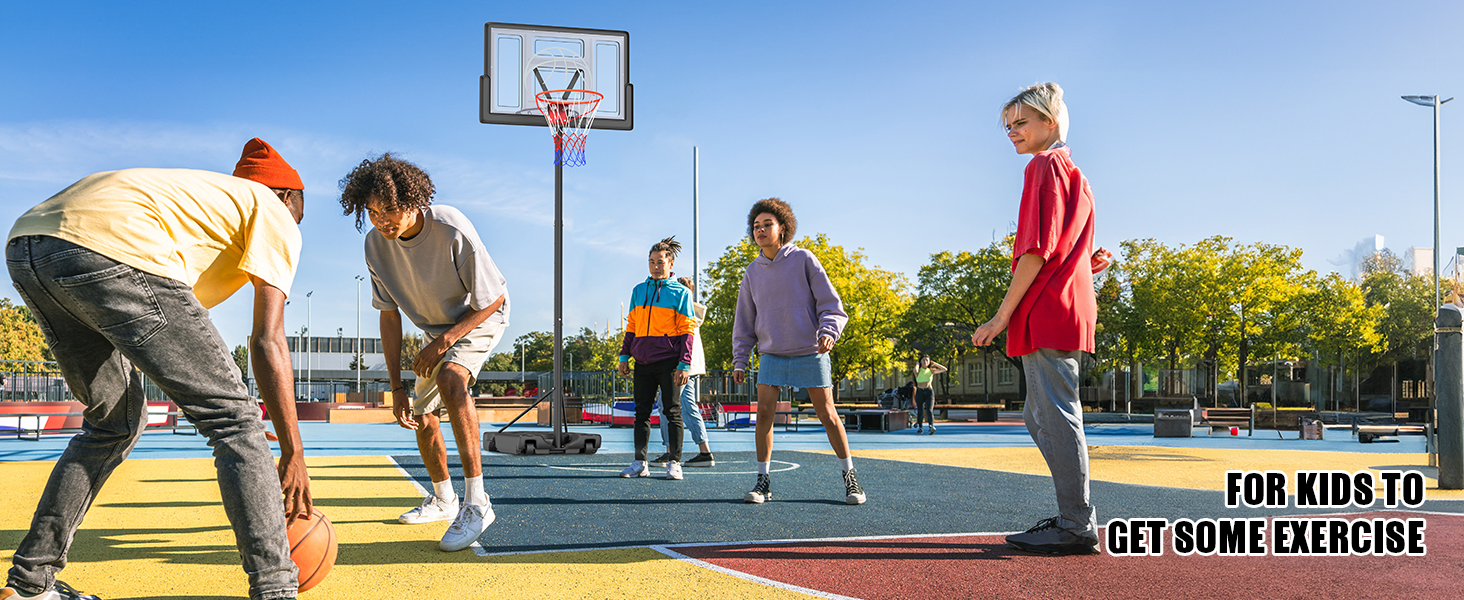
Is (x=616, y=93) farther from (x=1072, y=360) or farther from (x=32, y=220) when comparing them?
(x=32, y=220)

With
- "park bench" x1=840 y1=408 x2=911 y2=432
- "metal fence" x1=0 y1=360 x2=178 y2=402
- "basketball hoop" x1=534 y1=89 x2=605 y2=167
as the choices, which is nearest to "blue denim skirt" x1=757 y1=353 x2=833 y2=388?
"basketball hoop" x1=534 y1=89 x2=605 y2=167

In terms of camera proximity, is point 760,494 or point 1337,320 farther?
point 1337,320

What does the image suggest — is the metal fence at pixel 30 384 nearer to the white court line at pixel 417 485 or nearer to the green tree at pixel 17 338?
the white court line at pixel 417 485

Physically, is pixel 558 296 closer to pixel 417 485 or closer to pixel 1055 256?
pixel 417 485

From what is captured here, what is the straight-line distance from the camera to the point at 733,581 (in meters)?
3.31

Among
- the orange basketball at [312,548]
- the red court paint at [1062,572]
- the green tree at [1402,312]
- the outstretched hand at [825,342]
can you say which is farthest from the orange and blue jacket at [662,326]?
the green tree at [1402,312]

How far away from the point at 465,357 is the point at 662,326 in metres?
3.58

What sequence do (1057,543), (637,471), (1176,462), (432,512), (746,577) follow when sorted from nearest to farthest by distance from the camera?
(746,577), (1057,543), (432,512), (637,471), (1176,462)

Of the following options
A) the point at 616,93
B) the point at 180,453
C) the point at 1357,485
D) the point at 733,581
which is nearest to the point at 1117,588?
the point at 733,581

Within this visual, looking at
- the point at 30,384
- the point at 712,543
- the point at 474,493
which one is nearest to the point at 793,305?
the point at 712,543

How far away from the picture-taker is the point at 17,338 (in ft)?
200

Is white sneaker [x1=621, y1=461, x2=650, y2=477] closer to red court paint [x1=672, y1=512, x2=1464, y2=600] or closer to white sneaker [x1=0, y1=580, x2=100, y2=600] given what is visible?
red court paint [x1=672, y1=512, x2=1464, y2=600]

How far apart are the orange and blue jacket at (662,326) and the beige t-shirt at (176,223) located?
5.09 m

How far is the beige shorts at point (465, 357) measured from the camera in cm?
428
